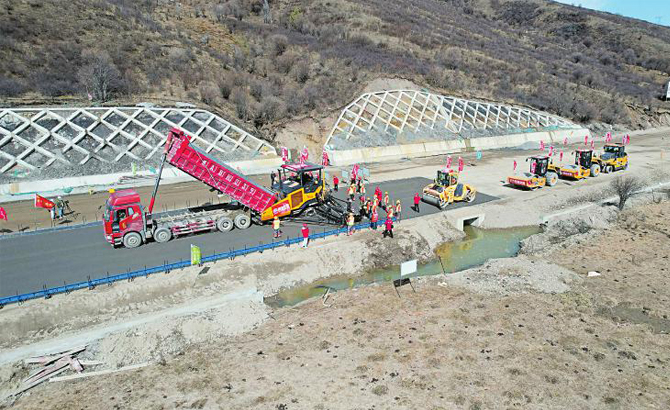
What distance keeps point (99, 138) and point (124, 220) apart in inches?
669

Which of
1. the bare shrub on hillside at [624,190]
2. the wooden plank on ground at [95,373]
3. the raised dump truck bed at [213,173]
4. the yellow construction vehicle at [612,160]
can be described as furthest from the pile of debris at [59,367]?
the yellow construction vehicle at [612,160]

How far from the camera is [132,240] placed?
1798 cm

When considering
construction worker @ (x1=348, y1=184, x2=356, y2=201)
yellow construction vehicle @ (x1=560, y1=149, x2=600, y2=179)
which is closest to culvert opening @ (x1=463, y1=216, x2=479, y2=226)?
construction worker @ (x1=348, y1=184, x2=356, y2=201)

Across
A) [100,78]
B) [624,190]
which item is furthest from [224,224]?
[100,78]

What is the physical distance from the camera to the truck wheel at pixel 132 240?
17891 mm

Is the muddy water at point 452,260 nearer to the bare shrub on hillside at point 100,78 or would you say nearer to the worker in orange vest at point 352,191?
the worker in orange vest at point 352,191

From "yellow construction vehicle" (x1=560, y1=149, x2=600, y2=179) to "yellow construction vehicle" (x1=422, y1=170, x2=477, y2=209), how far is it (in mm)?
10448

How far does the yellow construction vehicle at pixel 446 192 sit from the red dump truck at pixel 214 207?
→ 19.2ft

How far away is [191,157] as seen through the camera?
696 inches

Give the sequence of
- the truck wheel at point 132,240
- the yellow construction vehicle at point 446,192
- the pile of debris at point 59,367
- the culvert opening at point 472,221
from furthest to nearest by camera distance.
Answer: the culvert opening at point 472,221, the yellow construction vehicle at point 446,192, the truck wheel at point 132,240, the pile of debris at point 59,367

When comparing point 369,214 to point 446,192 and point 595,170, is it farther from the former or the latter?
point 595,170

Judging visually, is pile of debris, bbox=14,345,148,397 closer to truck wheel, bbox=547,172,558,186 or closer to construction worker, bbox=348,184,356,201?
construction worker, bbox=348,184,356,201

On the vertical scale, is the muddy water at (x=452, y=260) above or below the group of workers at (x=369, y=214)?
below

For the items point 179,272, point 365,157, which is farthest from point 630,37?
point 179,272
